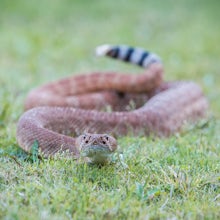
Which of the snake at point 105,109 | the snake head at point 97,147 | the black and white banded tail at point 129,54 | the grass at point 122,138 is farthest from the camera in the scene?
the black and white banded tail at point 129,54

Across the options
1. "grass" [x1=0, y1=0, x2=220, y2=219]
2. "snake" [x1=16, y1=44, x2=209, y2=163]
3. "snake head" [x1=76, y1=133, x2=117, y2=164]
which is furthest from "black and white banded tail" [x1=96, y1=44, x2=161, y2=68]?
"snake head" [x1=76, y1=133, x2=117, y2=164]

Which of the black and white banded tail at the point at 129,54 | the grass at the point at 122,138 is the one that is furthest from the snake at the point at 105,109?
the grass at the point at 122,138

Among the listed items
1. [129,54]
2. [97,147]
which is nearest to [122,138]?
[97,147]

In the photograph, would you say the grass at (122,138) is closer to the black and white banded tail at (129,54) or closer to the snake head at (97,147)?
the snake head at (97,147)

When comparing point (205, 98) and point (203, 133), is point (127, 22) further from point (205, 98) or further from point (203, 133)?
point (203, 133)

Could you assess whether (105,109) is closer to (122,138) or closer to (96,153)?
(122,138)

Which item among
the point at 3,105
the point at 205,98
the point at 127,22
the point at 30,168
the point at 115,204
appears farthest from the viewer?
the point at 127,22

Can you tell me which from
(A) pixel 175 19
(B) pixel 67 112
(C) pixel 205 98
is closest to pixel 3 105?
(B) pixel 67 112

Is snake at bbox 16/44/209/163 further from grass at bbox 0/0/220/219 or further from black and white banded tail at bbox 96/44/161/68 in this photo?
grass at bbox 0/0/220/219
